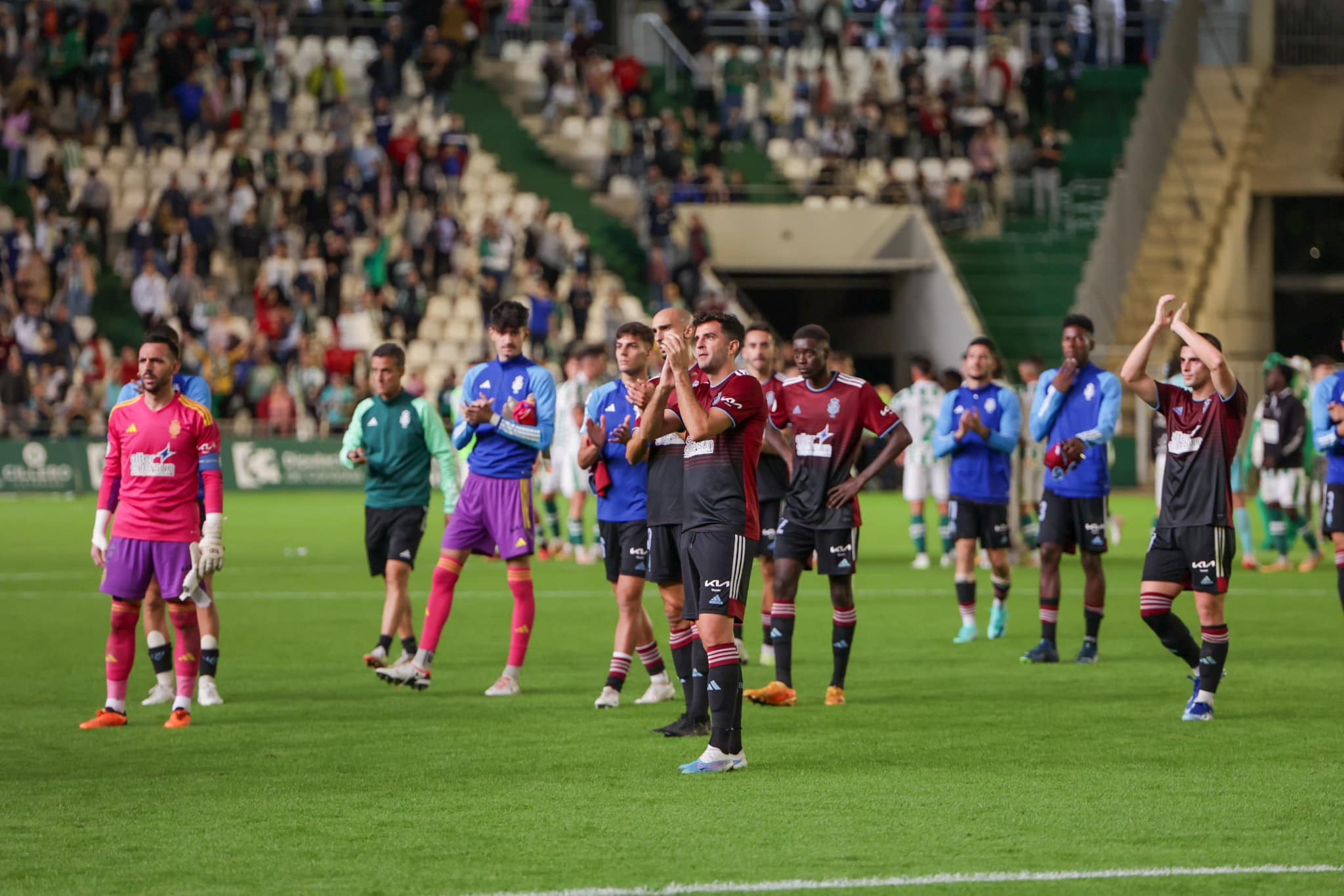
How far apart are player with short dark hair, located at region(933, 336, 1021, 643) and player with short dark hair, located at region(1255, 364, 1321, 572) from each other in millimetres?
6828

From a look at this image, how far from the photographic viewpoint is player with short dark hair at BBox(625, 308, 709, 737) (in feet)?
29.8

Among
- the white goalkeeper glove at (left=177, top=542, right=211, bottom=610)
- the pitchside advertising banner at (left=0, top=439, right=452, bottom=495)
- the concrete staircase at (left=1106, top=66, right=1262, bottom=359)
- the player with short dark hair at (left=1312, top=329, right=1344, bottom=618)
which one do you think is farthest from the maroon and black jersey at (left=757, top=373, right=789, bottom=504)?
the concrete staircase at (left=1106, top=66, right=1262, bottom=359)

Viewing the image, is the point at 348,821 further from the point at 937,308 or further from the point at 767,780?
the point at 937,308

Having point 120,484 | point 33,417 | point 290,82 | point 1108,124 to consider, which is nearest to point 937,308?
point 1108,124

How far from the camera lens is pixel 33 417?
106 ft

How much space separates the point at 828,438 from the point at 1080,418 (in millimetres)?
2568

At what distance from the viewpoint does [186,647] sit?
10477mm

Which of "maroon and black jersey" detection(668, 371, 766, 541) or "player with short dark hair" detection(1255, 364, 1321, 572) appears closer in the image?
"maroon and black jersey" detection(668, 371, 766, 541)

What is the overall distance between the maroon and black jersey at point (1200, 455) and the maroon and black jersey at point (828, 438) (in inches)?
63.1

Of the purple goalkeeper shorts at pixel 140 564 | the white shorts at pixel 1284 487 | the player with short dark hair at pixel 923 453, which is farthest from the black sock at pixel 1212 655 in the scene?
the player with short dark hair at pixel 923 453

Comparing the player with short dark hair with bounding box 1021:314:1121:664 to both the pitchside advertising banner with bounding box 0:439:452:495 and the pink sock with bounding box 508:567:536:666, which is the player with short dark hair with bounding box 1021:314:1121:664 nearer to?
the pink sock with bounding box 508:567:536:666

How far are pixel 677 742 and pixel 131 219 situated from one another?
2851 cm

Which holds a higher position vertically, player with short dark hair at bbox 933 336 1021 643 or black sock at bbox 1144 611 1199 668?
player with short dark hair at bbox 933 336 1021 643

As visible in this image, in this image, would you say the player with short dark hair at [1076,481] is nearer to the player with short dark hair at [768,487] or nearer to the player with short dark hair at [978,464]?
the player with short dark hair at [978,464]
